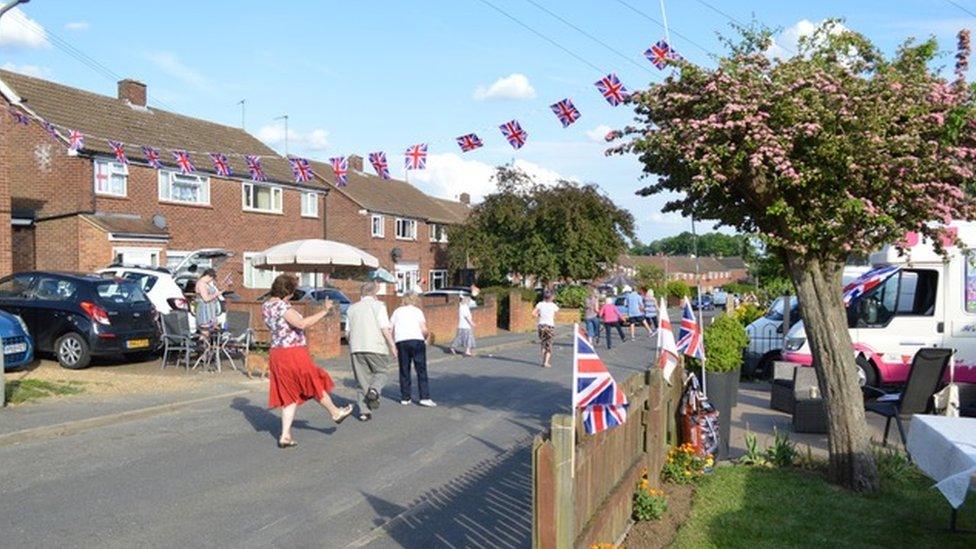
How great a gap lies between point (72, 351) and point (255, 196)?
60.2 feet

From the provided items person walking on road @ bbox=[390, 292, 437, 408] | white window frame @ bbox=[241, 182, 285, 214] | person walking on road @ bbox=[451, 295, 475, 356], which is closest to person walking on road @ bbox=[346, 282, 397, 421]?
person walking on road @ bbox=[390, 292, 437, 408]

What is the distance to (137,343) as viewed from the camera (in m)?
16.0

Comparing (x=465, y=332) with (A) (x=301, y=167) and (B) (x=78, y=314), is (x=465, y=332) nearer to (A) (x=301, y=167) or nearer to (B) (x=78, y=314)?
(A) (x=301, y=167)

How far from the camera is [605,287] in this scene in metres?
63.0

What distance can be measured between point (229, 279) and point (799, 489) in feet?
81.0

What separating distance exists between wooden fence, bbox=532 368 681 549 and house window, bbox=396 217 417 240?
38335 mm

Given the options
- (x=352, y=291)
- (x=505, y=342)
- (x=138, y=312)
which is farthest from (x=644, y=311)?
(x=138, y=312)

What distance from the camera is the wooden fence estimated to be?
14.4 ft

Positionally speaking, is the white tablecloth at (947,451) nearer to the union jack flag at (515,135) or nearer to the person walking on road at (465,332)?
the union jack flag at (515,135)

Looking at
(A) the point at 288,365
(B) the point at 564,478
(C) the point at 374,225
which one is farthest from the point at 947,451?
(C) the point at 374,225

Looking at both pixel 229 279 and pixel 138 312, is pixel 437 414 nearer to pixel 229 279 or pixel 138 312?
pixel 138 312

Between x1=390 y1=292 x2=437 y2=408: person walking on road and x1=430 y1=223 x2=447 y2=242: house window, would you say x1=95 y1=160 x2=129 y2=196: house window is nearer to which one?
x1=390 y1=292 x2=437 y2=408: person walking on road

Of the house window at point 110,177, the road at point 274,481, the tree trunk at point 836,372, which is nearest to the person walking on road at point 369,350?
the road at point 274,481

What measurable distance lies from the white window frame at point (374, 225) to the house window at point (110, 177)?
16.7 meters
